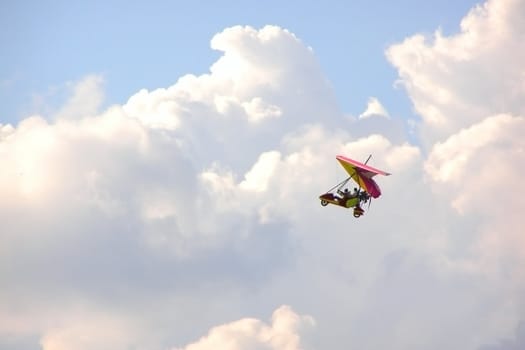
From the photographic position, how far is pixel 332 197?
9519cm

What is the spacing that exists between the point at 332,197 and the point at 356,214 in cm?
359

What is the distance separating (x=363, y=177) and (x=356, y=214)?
5.09 metres

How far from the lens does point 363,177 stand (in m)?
97.1

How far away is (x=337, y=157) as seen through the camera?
9688cm

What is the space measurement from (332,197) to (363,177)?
16.8 feet

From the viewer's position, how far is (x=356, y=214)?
9506cm

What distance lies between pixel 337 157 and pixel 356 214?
297 inches

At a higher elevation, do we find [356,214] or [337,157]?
[337,157]

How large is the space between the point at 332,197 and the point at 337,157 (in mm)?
5272
